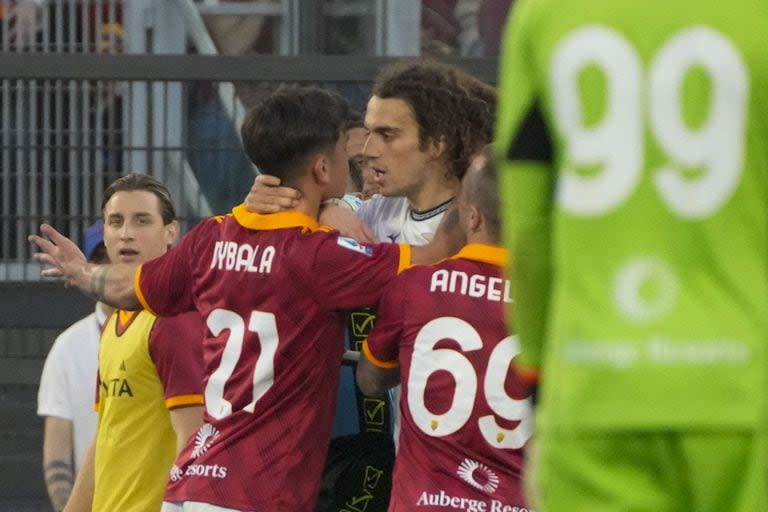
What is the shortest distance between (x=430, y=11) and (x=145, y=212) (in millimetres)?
5726

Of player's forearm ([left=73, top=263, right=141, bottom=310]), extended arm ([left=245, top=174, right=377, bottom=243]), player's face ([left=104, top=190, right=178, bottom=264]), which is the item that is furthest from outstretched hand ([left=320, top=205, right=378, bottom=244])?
player's face ([left=104, top=190, right=178, bottom=264])

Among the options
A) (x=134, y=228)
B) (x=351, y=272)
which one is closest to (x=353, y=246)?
(x=351, y=272)

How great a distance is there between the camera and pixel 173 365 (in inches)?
259

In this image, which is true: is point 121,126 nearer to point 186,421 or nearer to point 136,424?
point 136,424

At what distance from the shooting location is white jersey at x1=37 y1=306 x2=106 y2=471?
831 centimetres

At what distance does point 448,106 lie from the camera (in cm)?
618

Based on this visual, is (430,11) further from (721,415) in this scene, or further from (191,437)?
(721,415)

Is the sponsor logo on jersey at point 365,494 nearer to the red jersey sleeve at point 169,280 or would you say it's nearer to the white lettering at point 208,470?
the white lettering at point 208,470

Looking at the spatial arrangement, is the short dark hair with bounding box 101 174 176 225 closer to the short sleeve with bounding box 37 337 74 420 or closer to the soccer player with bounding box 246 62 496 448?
the short sleeve with bounding box 37 337 74 420

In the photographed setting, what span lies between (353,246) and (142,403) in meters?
1.35

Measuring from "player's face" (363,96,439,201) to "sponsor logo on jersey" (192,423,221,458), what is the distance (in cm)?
92

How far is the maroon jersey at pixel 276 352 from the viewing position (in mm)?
5750

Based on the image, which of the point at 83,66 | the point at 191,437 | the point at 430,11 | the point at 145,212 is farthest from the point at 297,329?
the point at 430,11

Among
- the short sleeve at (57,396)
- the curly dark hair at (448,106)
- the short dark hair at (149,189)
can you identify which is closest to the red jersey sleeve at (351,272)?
Result: the curly dark hair at (448,106)
